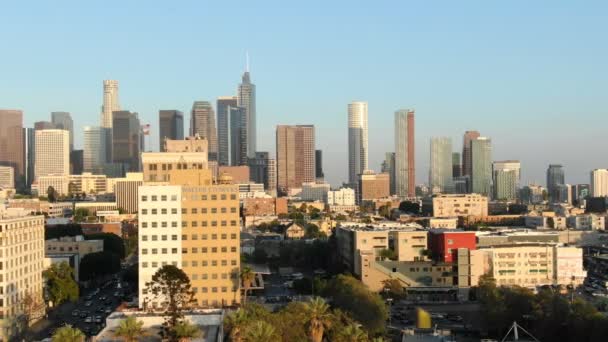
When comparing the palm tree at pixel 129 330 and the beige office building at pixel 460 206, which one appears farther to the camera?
the beige office building at pixel 460 206

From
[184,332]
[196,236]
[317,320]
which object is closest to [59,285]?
[196,236]

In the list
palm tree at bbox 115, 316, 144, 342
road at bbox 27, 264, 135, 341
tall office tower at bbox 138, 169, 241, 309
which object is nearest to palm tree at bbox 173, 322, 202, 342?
palm tree at bbox 115, 316, 144, 342

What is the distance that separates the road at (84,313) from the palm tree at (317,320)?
18.2 metres

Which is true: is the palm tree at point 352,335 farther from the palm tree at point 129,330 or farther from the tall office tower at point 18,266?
the tall office tower at point 18,266

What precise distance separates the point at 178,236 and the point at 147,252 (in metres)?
2.44

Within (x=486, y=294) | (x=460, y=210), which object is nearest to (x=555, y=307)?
(x=486, y=294)

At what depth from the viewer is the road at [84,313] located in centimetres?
6455

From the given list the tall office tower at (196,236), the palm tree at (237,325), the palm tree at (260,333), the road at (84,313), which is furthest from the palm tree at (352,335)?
the road at (84,313)

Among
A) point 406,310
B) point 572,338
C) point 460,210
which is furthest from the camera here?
point 460,210

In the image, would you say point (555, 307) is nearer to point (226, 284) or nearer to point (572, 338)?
point (572, 338)

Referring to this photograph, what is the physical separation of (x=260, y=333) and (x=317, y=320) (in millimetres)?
8542

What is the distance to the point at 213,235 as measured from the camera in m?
63.6

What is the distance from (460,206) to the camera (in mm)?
187375

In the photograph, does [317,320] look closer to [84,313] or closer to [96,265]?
[84,313]
